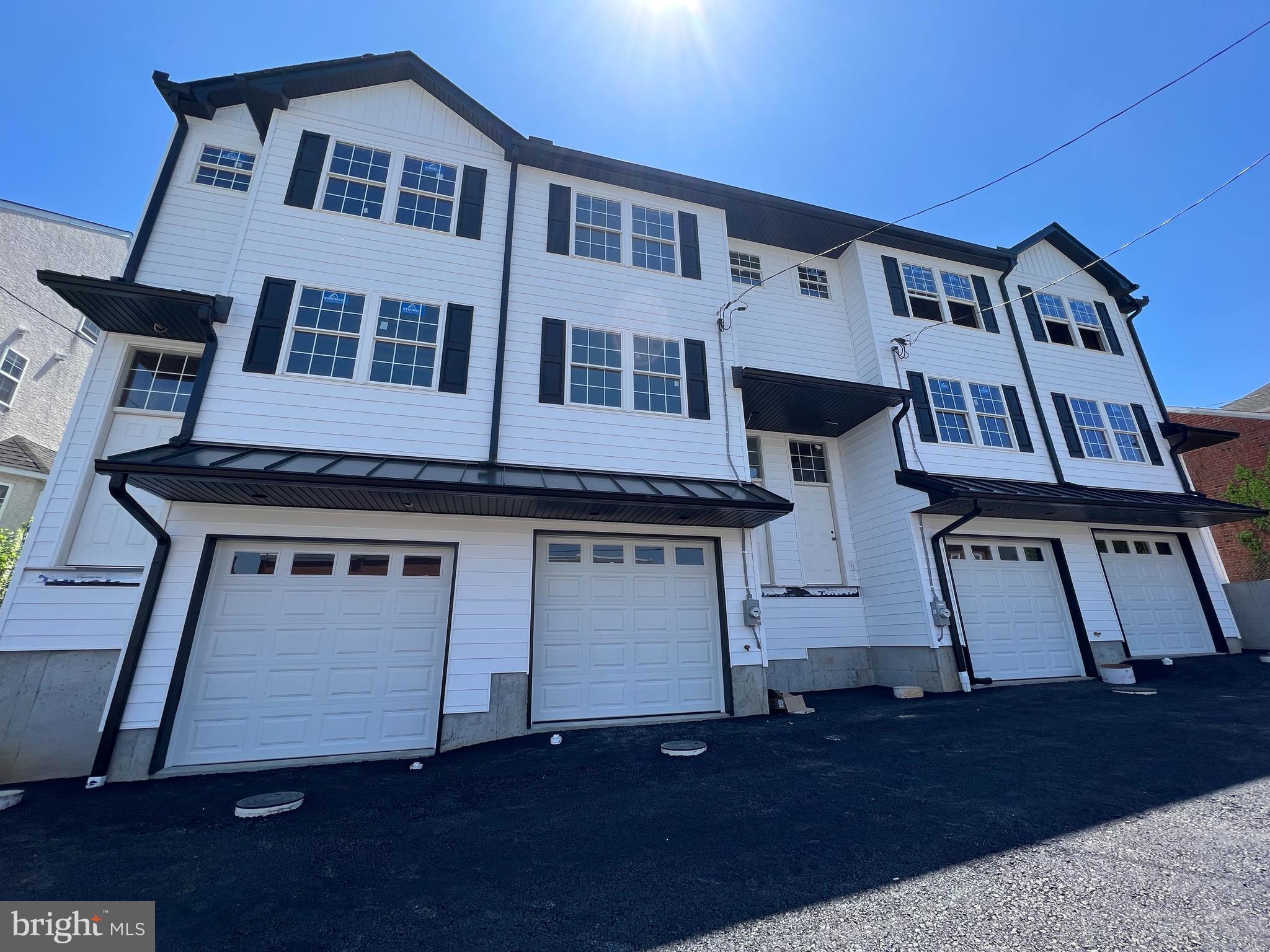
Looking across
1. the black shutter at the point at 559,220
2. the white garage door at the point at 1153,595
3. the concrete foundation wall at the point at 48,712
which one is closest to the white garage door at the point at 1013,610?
the white garage door at the point at 1153,595

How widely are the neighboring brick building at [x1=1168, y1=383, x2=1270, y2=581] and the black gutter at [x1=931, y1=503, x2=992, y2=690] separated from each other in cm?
1025

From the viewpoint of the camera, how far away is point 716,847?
373 cm

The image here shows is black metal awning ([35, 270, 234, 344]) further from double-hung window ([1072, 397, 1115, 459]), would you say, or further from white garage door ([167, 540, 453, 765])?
double-hung window ([1072, 397, 1115, 459])

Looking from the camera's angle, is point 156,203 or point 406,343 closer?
point 406,343

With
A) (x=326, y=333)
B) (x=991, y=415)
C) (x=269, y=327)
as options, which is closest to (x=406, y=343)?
(x=326, y=333)

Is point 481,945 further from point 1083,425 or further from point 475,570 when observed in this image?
point 1083,425

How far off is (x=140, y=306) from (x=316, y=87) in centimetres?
491

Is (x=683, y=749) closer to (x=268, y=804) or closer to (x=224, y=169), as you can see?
(x=268, y=804)

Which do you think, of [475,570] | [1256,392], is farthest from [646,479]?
[1256,392]

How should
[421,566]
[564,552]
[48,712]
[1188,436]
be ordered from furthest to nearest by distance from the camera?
[1188,436] < [564,552] < [421,566] < [48,712]

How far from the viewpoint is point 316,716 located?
256 inches

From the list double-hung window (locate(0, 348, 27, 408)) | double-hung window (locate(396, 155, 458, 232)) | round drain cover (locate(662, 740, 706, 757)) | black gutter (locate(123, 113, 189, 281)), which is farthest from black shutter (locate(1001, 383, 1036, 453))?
double-hung window (locate(0, 348, 27, 408))

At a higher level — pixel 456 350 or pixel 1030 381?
pixel 1030 381

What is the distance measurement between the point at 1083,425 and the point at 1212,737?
28.8 ft
